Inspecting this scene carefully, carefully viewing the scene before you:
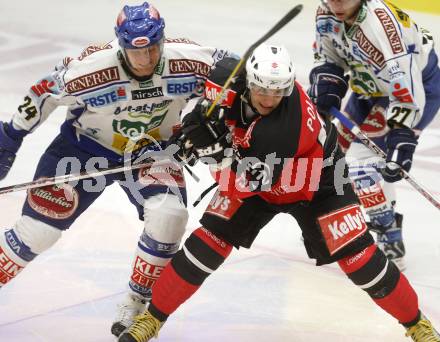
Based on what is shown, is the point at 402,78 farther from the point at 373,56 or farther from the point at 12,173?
the point at 12,173

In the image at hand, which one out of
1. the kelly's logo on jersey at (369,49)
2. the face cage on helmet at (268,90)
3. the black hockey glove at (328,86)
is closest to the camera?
the face cage on helmet at (268,90)

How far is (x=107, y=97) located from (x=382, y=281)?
3.74 ft

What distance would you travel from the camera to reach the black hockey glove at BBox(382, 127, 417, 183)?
366 cm

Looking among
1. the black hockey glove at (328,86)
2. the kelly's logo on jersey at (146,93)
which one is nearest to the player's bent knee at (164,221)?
the kelly's logo on jersey at (146,93)

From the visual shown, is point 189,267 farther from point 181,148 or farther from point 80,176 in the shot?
point 80,176

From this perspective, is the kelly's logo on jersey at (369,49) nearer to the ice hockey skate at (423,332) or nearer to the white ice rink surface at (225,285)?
the white ice rink surface at (225,285)

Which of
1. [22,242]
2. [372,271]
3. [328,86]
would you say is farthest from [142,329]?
[328,86]

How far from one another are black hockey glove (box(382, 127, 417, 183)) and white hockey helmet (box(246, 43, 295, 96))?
82 cm

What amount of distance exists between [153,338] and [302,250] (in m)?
1.00

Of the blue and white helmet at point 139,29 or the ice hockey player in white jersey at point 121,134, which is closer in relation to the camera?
the blue and white helmet at point 139,29

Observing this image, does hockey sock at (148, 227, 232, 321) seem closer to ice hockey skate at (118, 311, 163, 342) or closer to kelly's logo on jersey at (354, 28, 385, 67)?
ice hockey skate at (118, 311, 163, 342)

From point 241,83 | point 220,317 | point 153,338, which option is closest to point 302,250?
point 220,317

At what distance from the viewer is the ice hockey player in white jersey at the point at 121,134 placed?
3.24 meters

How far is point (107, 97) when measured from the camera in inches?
129
